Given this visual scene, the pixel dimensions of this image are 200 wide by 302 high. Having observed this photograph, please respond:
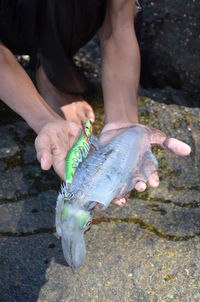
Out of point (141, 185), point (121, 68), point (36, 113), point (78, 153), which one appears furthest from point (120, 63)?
point (141, 185)

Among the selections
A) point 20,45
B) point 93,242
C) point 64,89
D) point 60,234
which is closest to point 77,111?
point 64,89

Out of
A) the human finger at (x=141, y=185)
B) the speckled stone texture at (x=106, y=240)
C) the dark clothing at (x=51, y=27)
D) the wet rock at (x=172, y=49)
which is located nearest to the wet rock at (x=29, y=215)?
the speckled stone texture at (x=106, y=240)

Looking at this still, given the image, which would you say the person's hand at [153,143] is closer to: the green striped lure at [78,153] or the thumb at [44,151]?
the green striped lure at [78,153]

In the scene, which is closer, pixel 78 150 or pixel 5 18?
pixel 78 150

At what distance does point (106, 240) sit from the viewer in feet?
8.50

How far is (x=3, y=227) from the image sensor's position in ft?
8.61

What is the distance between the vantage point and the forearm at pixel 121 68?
2703mm

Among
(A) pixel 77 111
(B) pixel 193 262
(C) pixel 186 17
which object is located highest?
(C) pixel 186 17

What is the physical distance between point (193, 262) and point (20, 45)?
160 cm

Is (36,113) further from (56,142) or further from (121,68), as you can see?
(121,68)

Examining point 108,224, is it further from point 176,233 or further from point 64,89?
point 64,89

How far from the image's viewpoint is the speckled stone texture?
240cm

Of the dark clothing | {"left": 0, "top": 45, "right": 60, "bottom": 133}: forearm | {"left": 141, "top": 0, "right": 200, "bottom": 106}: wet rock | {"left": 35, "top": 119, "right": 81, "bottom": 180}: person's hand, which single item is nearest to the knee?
{"left": 0, "top": 45, "right": 60, "bottom": 133}: forearm

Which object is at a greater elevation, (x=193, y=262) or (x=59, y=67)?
(x=59, y=67)
